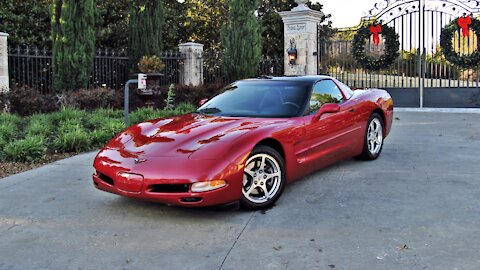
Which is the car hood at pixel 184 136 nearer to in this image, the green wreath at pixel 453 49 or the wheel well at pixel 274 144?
the wheel well at pixel 274 144

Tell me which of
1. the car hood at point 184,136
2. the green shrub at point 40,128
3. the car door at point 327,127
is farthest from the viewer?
the green shrub at point 40,128

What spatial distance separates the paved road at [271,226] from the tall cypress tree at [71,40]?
24.3 ft

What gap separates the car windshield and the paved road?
849 millimetres

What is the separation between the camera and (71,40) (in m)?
12.7

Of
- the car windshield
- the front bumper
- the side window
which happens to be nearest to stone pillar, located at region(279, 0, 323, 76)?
the side window

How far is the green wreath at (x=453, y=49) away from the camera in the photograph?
48.6ft

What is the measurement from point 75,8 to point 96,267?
35.0 feet

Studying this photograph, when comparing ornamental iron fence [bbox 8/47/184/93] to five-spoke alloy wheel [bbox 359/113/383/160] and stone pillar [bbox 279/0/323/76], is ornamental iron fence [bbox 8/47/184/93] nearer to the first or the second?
stone pillar [bbox 279/0/323/76]

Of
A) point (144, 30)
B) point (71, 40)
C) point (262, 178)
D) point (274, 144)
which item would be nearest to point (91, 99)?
point (71, 40)

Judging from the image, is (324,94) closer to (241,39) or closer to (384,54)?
(241,39)

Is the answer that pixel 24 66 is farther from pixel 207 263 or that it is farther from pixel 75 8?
pixel 207 263

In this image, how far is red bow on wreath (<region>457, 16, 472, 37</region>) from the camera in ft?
48.5

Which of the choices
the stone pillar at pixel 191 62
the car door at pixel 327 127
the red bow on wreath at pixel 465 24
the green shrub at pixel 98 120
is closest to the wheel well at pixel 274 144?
the car door at pixel 327 127

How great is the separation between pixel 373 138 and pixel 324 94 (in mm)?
1272
